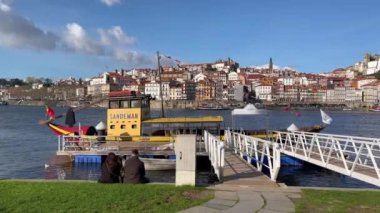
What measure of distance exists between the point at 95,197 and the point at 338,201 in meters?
5.61

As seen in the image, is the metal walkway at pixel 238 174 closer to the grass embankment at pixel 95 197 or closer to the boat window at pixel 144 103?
the grass embankment at pixel 95 197

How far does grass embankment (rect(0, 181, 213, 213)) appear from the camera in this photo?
989cm

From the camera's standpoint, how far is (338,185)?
25266mm

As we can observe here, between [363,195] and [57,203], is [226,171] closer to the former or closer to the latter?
[363,195]

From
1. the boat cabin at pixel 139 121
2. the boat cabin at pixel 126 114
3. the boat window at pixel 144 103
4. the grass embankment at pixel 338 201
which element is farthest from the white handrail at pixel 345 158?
the boat window at pixel 144 103

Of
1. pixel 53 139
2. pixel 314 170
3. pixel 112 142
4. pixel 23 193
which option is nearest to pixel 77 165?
pixel 112 142

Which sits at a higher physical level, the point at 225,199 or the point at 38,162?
the point at 225,199

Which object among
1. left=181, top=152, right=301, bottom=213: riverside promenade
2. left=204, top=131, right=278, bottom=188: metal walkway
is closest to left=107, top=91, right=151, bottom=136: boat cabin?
left=204, top=131, right=278, bottom=188: metal walkway

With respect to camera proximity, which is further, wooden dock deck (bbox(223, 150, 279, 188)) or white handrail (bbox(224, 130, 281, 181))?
white handrail (bbox(224, 130, 281, 181))

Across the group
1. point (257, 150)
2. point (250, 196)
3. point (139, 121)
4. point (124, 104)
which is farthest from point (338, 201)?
point (124, 104)

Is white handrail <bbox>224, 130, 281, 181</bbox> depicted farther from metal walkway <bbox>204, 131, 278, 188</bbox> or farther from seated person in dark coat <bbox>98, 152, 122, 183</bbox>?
seated person in dark coat <bbox>98, 152, 122, 183</bbox>

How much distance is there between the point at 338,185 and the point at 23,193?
1858cm

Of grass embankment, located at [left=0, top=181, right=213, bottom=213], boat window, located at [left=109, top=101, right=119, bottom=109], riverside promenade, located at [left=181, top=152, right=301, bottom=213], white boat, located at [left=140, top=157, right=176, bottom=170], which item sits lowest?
white boat, located at [left=140, top=157, right=176, bottom=170]

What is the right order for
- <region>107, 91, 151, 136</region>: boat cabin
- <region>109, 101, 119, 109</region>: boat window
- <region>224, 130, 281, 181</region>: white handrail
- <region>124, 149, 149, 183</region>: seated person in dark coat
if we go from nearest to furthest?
<region>124, 149, 149, 183</region>: seated person in dark coat, <region>224, 130, 281, 181</region>: white handrail, <region>107, 91, 151, 136</region>: boat cabin, <region>109, 101, 119, 109</region>: boat window
